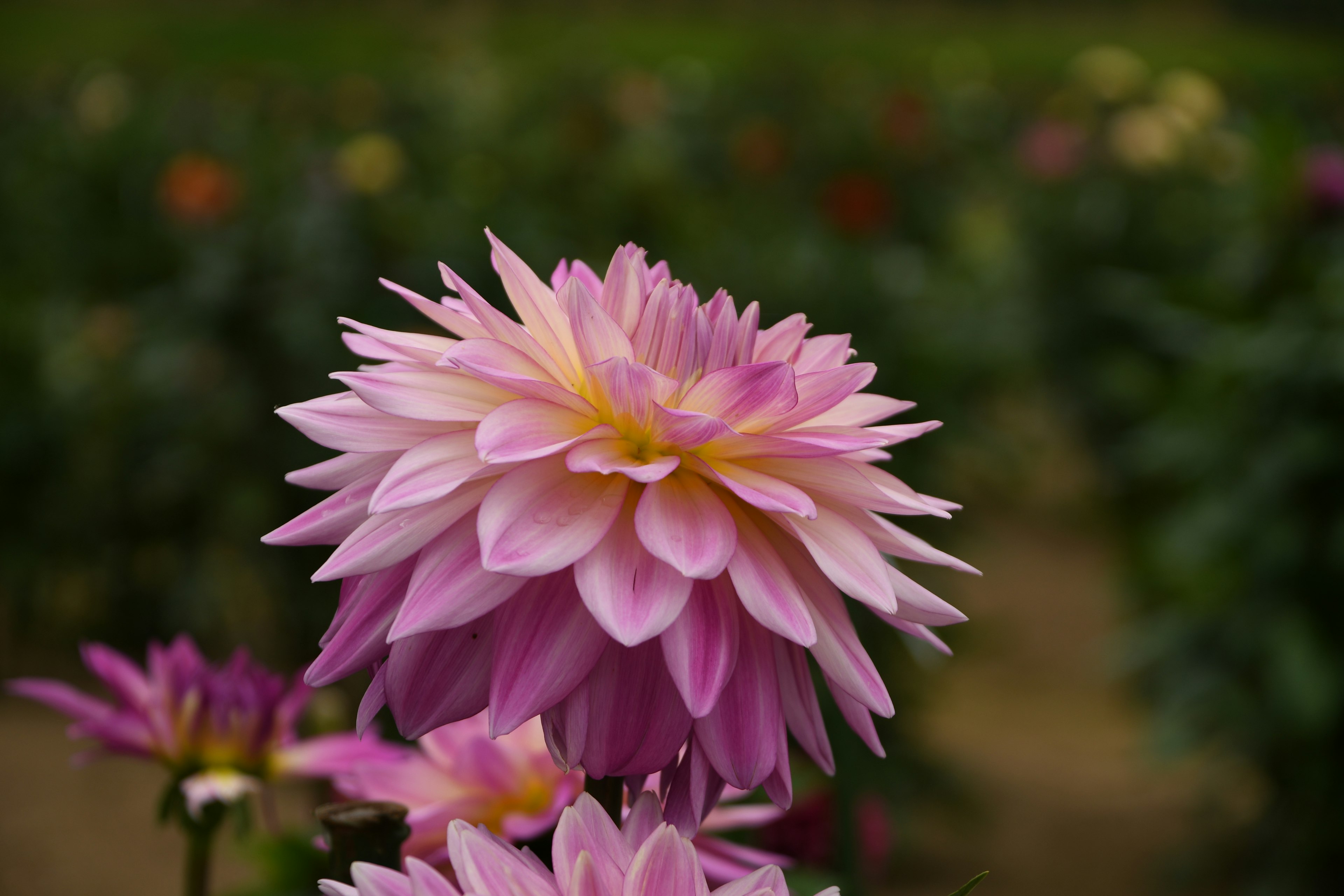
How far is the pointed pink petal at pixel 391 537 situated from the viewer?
297mm

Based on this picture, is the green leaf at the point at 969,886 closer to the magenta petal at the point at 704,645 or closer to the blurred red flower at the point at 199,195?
the magenta petal at the point at 704,645

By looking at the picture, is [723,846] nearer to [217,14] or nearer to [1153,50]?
[217,14]

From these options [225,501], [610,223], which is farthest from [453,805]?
[610,223]

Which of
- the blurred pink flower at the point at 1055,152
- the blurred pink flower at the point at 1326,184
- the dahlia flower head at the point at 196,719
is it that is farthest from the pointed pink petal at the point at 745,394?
the blurred pink flower at the point at 1055,152

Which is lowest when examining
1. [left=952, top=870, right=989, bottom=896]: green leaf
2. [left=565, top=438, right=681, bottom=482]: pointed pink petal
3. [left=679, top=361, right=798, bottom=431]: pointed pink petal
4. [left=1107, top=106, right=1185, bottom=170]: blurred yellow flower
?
[left=952, top=870, right=989, bottom=896]: green leaf

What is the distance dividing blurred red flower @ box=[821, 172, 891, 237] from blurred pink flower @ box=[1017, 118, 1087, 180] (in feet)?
5.89

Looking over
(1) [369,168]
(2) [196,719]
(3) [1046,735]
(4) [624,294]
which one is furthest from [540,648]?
(3) [1046,735]

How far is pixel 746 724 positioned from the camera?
12.1 inches

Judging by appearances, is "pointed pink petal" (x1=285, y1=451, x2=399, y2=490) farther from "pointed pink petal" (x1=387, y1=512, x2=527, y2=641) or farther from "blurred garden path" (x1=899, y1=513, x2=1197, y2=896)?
"blurred garden path" (x1=899, y1=513, x2=1197, y2=896)

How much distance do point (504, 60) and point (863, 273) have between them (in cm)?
323

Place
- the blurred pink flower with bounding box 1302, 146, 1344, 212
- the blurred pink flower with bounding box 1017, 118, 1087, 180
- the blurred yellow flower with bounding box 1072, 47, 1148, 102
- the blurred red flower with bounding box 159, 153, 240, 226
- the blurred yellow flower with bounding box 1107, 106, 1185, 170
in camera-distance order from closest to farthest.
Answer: the blurred pink flower with bounding box 1302, 146, 1344, 212
the blurred red flower with bounding box 159, 153, 240, 226
the blurred yellow flower with bounding box 1107, 106, 1185, 170
the blurred pink flower with bounding box 1017, 118, 1087, 180
the blurred yellow flower with bounding box 1072, 47, 1148, 102

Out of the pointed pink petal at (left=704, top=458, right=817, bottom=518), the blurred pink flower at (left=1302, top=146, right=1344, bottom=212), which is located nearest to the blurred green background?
the blurred pink flower at (left=1302, top=146, right=1344, bottom=212)

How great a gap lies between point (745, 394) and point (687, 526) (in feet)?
0.15

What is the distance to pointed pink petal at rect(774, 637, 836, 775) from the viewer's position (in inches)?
12.9
